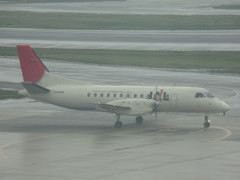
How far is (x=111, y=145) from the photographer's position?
1371 inches

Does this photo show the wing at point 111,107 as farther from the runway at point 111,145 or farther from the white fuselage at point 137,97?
the runway at point 111,145

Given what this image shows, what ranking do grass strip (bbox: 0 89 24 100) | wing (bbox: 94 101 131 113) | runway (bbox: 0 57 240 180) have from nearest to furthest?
runway (bbox: 0 57 240 180) → wing (bbox: 94 101 131 113) → grass strip (bbox: 0 89 24 100)

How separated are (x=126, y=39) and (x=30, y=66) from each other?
184 feet

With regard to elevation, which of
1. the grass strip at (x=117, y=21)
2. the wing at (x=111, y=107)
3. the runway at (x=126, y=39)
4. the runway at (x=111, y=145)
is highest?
the grass strip at (x=117, y=21)

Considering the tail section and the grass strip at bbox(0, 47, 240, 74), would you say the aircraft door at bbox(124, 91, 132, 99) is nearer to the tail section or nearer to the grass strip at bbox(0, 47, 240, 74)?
the tail section

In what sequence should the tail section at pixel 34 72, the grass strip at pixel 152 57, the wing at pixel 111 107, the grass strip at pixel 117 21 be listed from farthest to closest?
the grass strip at pixel 117 21, the grass strip at pixel 152 57, the tail section at pixel 34 72, the wing at pixel 111 107

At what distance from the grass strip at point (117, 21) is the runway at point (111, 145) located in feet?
198

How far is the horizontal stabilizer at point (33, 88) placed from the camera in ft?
140

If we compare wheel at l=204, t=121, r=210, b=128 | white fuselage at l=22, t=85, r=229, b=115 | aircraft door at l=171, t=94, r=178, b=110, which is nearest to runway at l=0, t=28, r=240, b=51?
white fuselage at l=22, t=85, r=229, b=115

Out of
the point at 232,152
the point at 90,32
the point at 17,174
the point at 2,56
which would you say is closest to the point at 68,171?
the point at 17,174

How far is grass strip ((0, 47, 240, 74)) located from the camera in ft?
258

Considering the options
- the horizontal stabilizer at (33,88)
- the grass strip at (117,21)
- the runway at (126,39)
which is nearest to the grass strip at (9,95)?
the horizontal stabilizer at (33,88)

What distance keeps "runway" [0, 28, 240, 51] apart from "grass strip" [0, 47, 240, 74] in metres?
2.34

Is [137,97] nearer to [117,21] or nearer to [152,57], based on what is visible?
[152,57]
